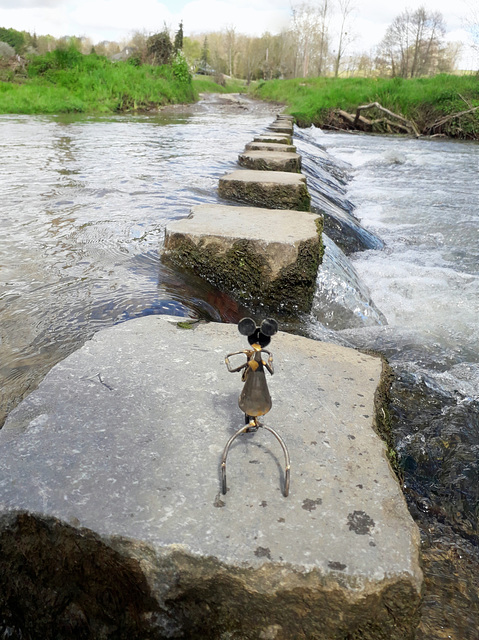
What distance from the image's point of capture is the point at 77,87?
17.0m

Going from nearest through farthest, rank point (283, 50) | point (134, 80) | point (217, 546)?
point (217, 546) < point (134, 80) < point (283, 50)

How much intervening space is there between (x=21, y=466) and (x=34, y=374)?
0.75 meters

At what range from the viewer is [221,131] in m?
10.7

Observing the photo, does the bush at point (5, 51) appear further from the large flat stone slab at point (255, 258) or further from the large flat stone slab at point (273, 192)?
the large flat stone slab at point (255, 258)

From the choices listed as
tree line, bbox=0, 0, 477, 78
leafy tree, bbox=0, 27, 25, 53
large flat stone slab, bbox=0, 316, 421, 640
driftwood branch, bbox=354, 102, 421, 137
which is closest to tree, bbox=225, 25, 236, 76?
tree line, bbox=0, 0, 477, 78

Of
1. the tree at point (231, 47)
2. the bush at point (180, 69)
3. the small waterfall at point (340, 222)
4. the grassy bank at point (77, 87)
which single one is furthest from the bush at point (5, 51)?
the tree at point (231, 47)

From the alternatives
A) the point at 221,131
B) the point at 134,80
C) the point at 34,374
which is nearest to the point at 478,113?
the point at 221,131

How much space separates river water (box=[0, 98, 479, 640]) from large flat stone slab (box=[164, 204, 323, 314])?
11 cm

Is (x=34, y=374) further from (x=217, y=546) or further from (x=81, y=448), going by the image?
(x=217, y=546)

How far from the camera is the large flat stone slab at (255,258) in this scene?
8.20 feet

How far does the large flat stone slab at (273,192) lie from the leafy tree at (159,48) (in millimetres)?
23871

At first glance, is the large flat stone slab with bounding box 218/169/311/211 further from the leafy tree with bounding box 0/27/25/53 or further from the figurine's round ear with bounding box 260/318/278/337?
the leafy tree with bounding box 0/27/25/53

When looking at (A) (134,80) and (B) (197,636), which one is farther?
(A) (134,80)

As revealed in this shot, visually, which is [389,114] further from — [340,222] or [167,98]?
[340,222]
